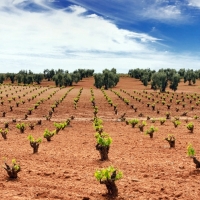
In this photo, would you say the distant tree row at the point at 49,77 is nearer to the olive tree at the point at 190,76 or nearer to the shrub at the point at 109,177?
the olive tree at the point at 190,76

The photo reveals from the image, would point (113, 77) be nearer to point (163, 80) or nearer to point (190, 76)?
point (163, 80)

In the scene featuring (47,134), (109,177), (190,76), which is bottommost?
(47,134)

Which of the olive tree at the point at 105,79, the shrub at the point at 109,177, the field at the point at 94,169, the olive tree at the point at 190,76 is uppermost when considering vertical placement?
the olive tree at the point at 190,76

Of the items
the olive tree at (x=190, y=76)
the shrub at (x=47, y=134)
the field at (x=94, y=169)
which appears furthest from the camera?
the olive tree at (x=190, y=76)

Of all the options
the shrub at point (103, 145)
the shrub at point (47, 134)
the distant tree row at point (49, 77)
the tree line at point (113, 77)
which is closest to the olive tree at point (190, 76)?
the tree line at point (113, 77)

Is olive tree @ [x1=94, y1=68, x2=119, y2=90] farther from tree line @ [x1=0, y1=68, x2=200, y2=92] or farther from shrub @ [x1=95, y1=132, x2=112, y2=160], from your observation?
shrub @ [x1=95, y1=132, x2=112, y2=160]

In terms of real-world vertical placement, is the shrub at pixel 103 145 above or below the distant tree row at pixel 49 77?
below

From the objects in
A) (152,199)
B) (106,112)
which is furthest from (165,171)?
(106,112)

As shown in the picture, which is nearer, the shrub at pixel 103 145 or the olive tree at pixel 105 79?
the shrub at pixel 103 145

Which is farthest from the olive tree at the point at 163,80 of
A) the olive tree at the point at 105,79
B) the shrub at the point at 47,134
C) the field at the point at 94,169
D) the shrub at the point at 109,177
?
the shrub at the point at 109,177

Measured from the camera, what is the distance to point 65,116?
4019 centimetres

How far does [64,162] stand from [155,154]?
519 cm

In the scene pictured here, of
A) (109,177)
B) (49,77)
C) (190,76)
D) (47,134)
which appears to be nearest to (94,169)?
(109,177)

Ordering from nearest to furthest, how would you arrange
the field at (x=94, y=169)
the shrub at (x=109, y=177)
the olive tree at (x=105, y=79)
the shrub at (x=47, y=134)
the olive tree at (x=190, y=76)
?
the shrub at (x=109, y=177)
the field at (x=94, y=169)
the shrub at (x=47, y=134)
the olive tree at (x=105, y=79)
the olive tree at (x=190, y=76)
